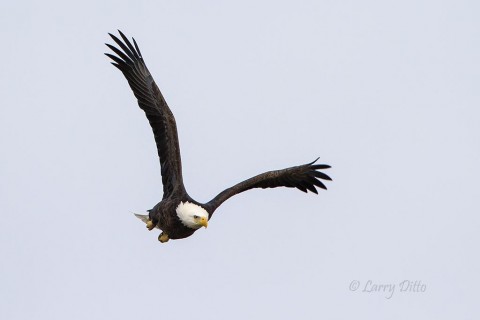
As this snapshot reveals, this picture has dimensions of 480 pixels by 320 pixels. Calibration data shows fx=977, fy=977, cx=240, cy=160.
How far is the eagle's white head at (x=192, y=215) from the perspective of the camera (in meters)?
11.5

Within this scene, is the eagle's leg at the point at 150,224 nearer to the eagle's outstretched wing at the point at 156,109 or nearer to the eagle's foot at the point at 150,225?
the eagle's foot at the point at 150,225

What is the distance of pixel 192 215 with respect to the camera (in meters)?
11.6

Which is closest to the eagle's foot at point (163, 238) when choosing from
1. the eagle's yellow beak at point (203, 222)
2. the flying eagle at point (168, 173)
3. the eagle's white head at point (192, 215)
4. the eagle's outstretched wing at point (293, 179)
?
the flying eagle at point (168, 173)

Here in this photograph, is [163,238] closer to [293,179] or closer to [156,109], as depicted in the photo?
[156,109]

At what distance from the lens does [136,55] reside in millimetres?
12938

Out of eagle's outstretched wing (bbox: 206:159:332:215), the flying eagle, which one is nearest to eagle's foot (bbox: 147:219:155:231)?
the flying eagle

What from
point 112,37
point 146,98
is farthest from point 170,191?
point 112,37

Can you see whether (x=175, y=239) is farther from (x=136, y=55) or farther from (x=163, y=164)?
(x=136, y=55)

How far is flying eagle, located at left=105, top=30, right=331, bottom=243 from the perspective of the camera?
1176 cm

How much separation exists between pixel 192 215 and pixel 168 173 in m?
1.04

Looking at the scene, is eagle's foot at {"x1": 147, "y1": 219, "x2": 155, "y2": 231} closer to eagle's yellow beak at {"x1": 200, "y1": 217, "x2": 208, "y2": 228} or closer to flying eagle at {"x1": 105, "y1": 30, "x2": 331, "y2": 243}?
flying eagle at {"x1": 105, "y1": 30, "x2": 331, "y2": 243}

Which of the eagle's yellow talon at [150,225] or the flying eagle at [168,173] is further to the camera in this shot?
the eagle's yellow talon at [150,225]

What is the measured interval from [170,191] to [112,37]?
7.54ft

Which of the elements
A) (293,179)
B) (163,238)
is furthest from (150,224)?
(293,179)
